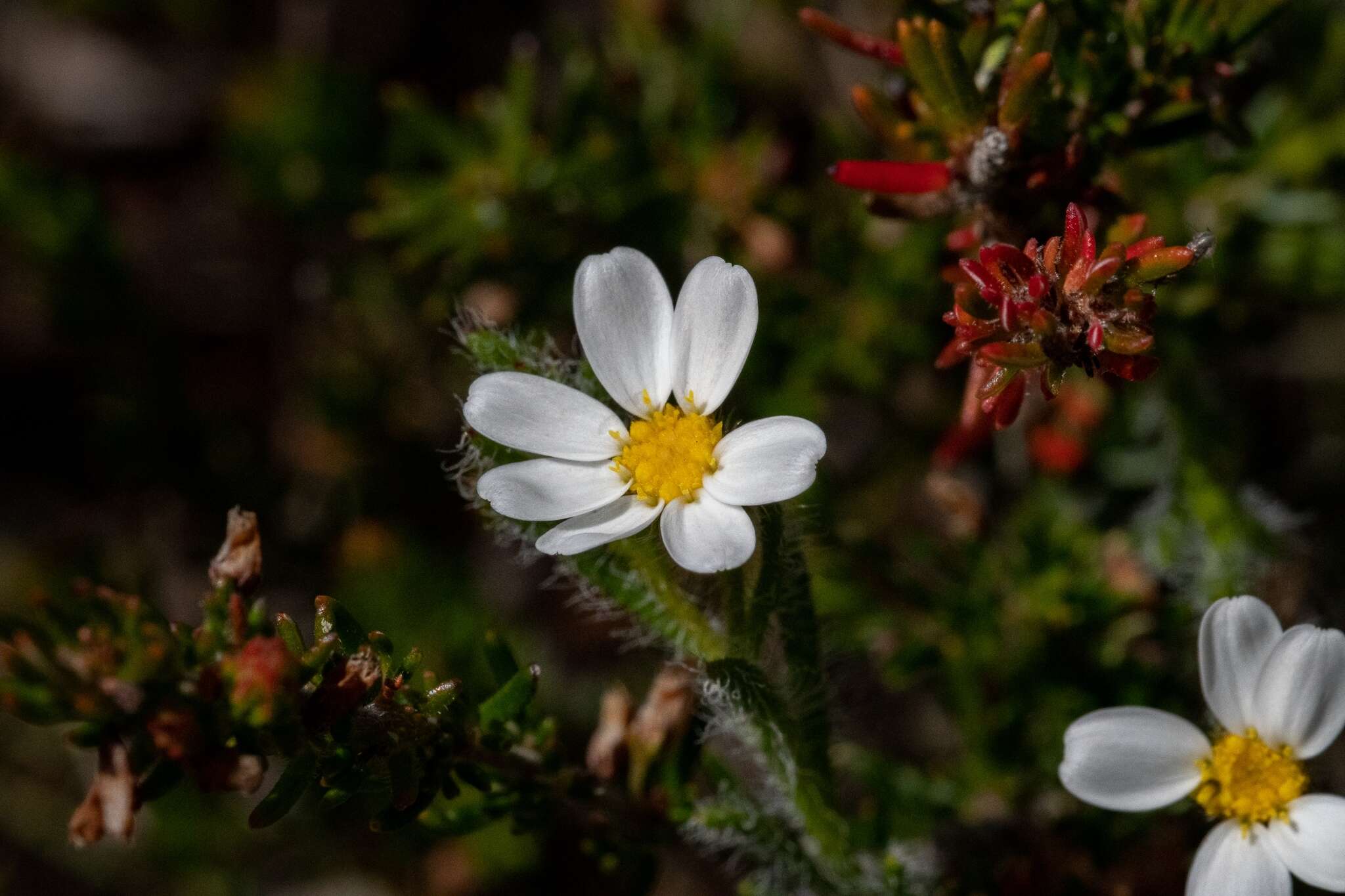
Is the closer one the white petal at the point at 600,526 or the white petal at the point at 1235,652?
the white petal at the point at 600,526

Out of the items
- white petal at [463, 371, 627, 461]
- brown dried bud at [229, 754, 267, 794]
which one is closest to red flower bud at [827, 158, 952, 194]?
white petal at [463, 371, 627, 461]

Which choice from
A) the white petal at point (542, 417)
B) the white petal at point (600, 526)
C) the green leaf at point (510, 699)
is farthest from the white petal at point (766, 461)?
the green leaf at point (510, 699)

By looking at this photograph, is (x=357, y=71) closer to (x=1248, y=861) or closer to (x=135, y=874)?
(x=135, y=874)

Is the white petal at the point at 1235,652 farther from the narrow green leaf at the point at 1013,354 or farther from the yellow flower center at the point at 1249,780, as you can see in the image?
the narrow green leaf at the point at 1013,354

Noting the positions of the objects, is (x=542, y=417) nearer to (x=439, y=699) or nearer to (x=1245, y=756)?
(x=439, y=699)

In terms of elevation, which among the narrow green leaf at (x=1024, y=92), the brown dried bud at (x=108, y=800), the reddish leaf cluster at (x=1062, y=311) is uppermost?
the narrow green leaf at (x=1024, y=92)

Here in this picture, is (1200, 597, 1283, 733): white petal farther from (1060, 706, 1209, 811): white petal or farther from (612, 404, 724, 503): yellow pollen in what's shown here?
(612, 404, 724, 503): yellow pollen

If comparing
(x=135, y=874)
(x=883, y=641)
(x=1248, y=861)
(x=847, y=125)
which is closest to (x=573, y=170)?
(x=847, y=125)

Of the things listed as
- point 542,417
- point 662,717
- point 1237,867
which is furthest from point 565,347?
point 1237,867
